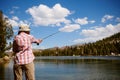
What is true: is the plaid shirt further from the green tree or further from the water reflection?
the green tree

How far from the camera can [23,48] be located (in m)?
7.17

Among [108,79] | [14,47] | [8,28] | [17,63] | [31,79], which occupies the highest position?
[8,28]

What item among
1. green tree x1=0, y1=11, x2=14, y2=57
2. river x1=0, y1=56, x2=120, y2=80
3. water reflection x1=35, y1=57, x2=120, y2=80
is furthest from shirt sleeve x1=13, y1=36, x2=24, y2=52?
green tree x1=0, y1=11, x2=14, y2=57

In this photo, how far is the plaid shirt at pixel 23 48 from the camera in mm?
7062

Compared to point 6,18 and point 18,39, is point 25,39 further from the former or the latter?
point 6,18

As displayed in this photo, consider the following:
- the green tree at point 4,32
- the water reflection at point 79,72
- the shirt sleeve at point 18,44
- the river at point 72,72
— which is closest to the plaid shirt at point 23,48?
the shirt sleeve at point 18,44

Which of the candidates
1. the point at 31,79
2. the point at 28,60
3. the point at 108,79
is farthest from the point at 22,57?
the point at 108,79

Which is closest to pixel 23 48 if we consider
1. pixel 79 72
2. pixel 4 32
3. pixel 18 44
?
pixel 18 44

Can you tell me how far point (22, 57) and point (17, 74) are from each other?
0.51 meters

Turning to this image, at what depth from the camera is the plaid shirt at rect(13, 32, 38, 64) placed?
278 inches

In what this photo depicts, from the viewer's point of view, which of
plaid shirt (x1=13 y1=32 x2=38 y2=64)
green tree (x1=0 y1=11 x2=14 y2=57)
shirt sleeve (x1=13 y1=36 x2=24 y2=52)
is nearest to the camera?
plaid shirt (x1=13 y1=32 x2=38 y2=64)

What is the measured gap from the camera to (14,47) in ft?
24.1

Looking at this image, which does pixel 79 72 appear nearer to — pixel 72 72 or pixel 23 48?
pixel 72 72

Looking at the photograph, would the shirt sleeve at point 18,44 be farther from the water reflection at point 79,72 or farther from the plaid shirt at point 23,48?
the water reflection at point 79,72
